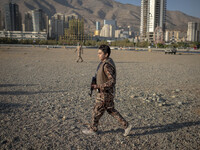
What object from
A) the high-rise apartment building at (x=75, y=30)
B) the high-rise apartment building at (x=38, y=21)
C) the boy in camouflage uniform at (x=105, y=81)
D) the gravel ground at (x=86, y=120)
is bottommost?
the gravel ground at (x=86, y=120)

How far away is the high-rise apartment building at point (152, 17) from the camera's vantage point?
129500 millimetres

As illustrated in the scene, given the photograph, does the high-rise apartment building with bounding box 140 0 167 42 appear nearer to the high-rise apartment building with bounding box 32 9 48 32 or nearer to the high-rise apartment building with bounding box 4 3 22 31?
the high-rise apartment building with bounding box 32 9 48 32

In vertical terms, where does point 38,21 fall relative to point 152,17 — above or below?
above

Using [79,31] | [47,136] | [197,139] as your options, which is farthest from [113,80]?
[79,31]

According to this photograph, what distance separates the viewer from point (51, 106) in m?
5.02

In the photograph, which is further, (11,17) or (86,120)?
(11,17)

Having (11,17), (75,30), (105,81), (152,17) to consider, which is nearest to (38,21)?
(11,17)

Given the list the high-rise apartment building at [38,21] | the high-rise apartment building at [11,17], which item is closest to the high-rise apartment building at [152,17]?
the high-rise apartment building at [38,21]

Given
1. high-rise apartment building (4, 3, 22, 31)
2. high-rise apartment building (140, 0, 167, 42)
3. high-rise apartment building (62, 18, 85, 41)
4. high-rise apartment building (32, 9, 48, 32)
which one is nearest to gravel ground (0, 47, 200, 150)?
high-rise apartment building (140, 0, 167, 42)

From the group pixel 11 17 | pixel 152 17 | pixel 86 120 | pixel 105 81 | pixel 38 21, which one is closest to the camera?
pixel 105 81

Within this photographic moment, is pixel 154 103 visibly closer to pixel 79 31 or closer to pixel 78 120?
pixel 78 120

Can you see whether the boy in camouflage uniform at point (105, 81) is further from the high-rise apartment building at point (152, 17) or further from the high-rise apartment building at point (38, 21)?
the high-rise apartment building at point (38, 21)

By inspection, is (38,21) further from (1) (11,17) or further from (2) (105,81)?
(2) (105,81)

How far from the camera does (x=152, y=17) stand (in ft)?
432
